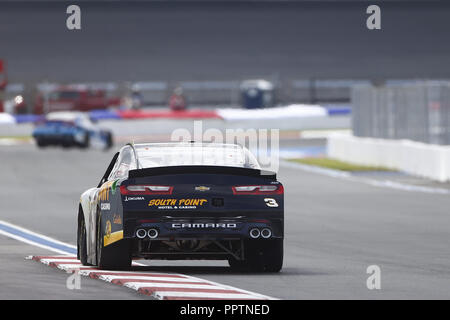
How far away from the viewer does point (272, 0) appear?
221 ft

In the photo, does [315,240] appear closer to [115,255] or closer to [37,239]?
[37,239]

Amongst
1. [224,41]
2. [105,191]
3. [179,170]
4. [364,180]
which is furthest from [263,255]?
[224,41]

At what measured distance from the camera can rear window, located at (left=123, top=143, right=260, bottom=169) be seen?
13.6 m

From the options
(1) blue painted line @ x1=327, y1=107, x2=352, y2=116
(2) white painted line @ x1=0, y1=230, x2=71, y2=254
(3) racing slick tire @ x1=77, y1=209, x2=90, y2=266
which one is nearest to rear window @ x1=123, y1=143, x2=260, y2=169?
(3) racing slick tire @ x1=77, y1=209, x2=90, y2=266

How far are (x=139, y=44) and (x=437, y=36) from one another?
14131 millimetres

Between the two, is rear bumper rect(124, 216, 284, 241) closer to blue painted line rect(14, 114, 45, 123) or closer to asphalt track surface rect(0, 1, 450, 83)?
blue painted line rect(14, 114, 45, 123)

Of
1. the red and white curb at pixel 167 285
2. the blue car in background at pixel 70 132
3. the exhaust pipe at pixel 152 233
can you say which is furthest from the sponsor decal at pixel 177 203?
the blue car in background at pixel 70 132

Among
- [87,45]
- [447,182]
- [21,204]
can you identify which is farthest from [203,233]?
[87,45]

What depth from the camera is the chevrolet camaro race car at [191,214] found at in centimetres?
1296

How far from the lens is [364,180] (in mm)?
32312

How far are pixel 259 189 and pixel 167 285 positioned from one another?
5.13 feet

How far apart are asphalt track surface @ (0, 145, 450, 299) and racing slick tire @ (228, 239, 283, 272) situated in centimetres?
15

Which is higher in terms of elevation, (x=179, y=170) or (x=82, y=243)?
(x=179, y=170)

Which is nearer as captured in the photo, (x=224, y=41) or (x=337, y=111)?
(x=337, y=111)
